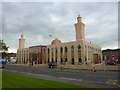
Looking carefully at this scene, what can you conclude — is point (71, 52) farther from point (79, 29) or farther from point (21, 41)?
point (21, 41)

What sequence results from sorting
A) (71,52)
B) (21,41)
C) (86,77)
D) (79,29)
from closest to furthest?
1. (86,77)
2. (71,52)
3. (79,29)
4. (21,41)

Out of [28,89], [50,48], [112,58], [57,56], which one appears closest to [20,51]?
[50,48]

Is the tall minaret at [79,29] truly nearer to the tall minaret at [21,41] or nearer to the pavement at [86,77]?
the pavement at [86,77]

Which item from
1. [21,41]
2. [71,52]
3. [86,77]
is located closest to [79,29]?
[71,52]

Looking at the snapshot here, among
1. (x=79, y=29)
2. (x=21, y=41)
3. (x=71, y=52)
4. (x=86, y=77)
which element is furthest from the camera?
(x=21, y=41)

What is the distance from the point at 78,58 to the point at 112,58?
33866 mm

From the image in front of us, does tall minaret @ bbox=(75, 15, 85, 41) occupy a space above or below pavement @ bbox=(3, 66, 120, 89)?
above

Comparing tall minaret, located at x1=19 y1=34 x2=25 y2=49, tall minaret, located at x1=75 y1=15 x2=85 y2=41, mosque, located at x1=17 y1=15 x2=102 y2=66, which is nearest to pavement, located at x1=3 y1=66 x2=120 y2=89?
mosque, located at x1=17 y1=15 x2=102 y2=66

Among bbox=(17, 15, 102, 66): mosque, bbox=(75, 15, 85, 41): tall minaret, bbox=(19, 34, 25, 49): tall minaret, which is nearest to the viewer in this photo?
bbox=(17, 15, 102, 66): mosque

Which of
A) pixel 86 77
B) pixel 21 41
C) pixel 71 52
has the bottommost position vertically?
pixel 86 77

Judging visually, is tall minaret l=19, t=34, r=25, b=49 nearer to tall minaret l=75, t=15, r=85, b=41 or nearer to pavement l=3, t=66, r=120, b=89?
tall minaret l=75, t=15, r=85, b=41

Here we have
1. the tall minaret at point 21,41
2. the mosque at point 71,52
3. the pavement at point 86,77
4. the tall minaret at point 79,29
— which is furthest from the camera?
the tall minaret at point 21,41

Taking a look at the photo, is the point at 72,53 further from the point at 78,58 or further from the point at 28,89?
the point at 28,89

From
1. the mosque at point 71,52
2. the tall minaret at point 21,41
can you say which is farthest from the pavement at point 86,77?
the tall minaret at point 21,41
